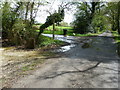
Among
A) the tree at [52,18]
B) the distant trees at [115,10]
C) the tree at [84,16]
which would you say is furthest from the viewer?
the tree at [84,16]

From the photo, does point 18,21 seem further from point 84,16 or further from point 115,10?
point 84,16

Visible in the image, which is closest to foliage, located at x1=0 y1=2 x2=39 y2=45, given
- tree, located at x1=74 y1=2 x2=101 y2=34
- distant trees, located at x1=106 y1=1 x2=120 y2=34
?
distant trees, located at x1=106 y1=1 x2=120 y2=34

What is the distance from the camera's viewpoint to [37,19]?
11141mm

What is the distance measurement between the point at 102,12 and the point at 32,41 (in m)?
23.4

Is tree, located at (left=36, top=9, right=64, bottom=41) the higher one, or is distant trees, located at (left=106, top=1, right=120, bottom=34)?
distant trees, located at (left=106, top=1, right=120, bottom=34)

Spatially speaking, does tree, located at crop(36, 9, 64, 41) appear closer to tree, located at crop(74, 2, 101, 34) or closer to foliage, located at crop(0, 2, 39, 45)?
foliage, located at crop(0, 2, 39, 45)

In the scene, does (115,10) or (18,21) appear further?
(115,10)

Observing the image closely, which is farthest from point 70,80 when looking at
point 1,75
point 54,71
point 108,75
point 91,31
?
point 91,31

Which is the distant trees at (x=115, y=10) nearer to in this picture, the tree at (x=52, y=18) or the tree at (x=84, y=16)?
the tree at (x=84, y=16)

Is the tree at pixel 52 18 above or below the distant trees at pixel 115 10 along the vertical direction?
below

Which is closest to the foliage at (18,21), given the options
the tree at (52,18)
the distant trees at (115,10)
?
the tree at (52,18)

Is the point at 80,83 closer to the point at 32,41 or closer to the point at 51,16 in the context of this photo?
the point at 32,41

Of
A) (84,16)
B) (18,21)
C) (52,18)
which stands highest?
(84,16)

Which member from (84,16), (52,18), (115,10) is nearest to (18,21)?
(52,18)
